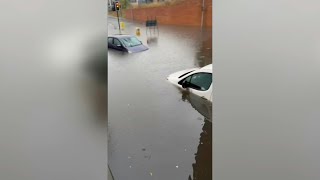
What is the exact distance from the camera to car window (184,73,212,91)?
1934 millimetres

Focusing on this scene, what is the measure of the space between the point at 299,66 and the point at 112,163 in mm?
1276

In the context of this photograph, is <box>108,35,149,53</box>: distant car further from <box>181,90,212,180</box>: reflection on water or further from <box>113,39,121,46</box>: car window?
<box>181,90,212,180</box>: reflection on water

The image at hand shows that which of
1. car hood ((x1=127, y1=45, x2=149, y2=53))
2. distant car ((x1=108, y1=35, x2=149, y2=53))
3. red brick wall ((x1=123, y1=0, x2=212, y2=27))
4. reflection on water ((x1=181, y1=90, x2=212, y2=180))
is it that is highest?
red brick wall ((x1=123, y1=0, x2=212, y2=27))

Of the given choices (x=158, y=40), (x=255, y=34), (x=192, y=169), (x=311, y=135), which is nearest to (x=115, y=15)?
(x=158, y=40)

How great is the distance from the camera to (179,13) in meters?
1.92

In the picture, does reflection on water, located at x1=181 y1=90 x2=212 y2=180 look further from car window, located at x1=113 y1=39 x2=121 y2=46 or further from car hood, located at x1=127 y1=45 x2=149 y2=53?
car window, located at x1=113 y1=39 x2=121 y2=46

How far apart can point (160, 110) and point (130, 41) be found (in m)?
0.46

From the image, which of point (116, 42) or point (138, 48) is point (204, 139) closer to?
point (138, 48)

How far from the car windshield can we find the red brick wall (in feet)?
0.41

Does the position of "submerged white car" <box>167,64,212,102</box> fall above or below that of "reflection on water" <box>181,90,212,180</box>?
above

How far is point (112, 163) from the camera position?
1.90m

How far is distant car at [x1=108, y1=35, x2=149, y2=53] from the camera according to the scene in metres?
1.90

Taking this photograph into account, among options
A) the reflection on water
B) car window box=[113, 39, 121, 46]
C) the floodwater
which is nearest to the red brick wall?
the floodwater

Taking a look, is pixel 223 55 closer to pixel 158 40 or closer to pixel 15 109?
pixel 158 40
